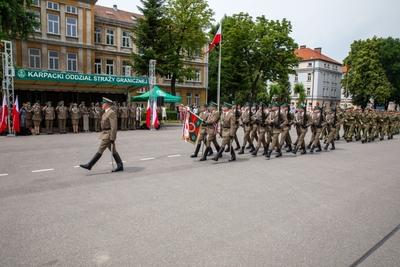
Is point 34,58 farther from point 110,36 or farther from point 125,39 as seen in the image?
point 125,39

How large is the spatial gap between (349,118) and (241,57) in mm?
28112

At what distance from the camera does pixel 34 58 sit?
3491 cm

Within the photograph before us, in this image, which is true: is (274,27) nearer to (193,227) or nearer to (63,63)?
(63,63)

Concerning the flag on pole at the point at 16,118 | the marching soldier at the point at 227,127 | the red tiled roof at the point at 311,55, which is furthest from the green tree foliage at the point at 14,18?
the red tiled roof at the point at 311,55

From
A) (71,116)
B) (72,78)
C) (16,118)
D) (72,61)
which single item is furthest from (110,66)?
(16,118)

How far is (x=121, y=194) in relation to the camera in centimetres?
605

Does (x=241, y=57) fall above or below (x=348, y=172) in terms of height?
above

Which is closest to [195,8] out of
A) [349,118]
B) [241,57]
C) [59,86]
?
[241,57]

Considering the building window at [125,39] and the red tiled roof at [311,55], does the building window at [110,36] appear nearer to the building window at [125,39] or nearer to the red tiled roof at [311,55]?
the building window at [125,39]

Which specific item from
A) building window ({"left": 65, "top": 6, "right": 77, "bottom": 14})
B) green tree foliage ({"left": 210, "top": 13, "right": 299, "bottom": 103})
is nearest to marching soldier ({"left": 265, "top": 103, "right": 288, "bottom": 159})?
green tree foliage ({"left": 210, "top": 13, "right": 299, "bottom": 103})

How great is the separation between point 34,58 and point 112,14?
13681mm

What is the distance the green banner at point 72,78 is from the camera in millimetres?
17325

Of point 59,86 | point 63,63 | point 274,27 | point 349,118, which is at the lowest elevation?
point 349,118

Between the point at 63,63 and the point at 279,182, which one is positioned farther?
the point at 63,63
